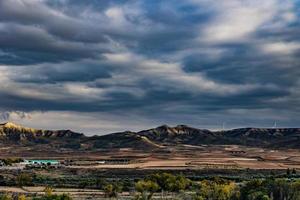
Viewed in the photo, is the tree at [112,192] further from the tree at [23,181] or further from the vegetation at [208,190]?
the tree at [23,181]

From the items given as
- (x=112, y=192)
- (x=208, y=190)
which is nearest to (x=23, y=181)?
(x=112, y=192)

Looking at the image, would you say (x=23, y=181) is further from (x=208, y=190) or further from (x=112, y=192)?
(x=208, y=190)

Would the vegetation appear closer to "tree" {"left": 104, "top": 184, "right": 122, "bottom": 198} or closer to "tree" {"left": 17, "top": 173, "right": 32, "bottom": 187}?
"tree" {"left": 104, "top": 184, "right": 122, "bottom": 198}

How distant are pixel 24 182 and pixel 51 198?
2694 inches

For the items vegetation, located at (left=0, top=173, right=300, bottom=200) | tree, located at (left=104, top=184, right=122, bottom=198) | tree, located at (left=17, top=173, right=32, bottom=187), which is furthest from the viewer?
tree, located at (left=17, top=173, right=32, bottom=187)

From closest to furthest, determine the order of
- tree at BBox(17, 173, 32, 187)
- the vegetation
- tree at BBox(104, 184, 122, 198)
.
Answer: the vegetation → tree at BBox(104, 184, 122, 198) → tree at BBox(17, 173, 32, 187)

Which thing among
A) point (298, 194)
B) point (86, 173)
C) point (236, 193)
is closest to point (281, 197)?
point (298, 194)

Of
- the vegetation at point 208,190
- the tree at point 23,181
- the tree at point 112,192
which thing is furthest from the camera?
the tree at point 23,181

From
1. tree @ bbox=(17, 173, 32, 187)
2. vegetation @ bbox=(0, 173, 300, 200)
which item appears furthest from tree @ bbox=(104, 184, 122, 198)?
tree @ bbox=(17, 173, 32, 187)

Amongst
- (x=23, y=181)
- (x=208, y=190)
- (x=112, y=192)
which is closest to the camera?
(x=208, y=190)

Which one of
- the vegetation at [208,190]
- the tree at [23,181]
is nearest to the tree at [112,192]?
the vegetation at [208,190]

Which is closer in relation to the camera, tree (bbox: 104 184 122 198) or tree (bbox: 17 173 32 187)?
tree (bbox: 104 184 122 198)

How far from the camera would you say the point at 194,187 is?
124 metres

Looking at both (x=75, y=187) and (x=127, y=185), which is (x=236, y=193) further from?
(x=75, y=187)
